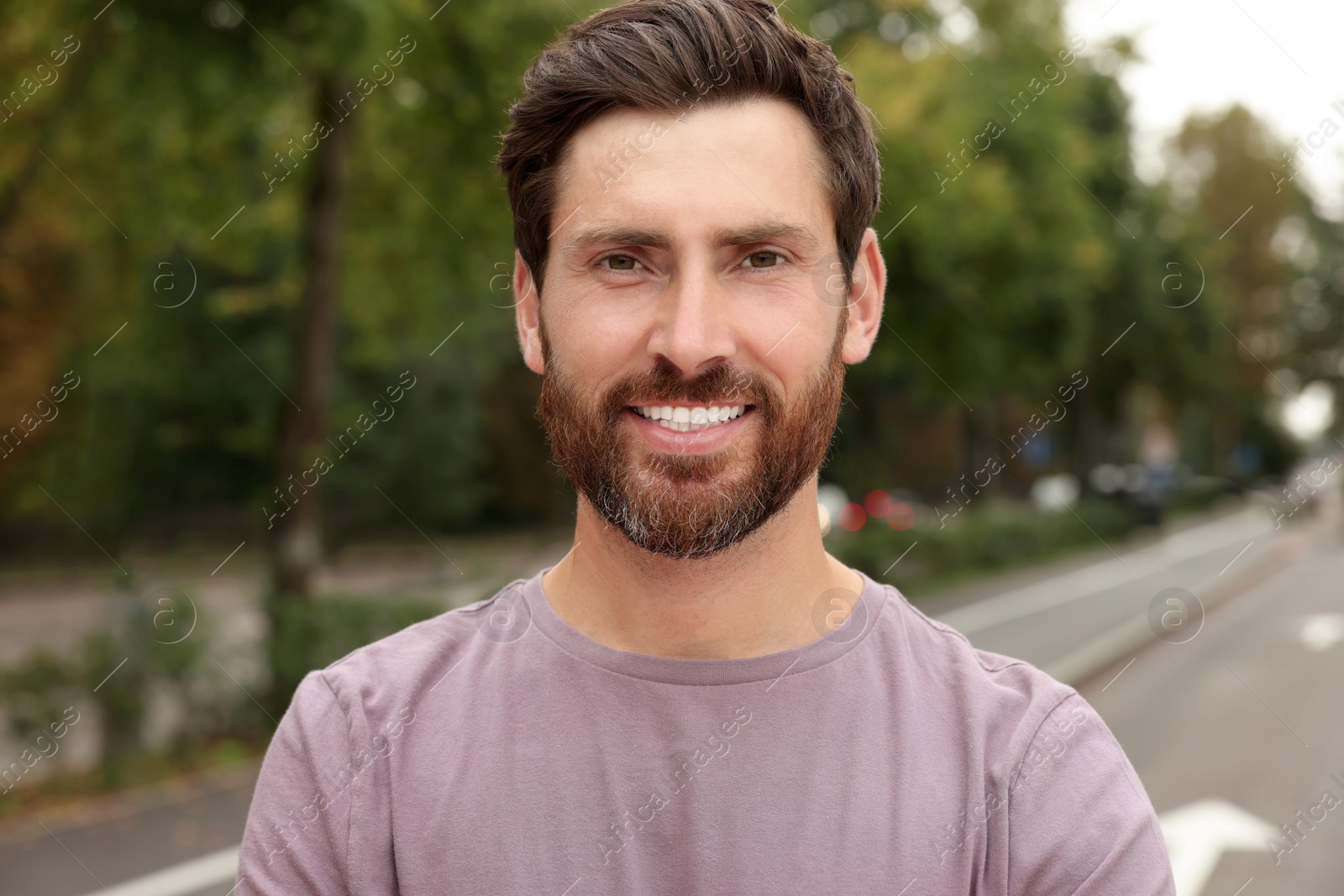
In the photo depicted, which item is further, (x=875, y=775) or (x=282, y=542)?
(x=282, y=542)

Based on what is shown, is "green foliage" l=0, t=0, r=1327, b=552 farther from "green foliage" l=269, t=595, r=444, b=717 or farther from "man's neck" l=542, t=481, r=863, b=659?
"green foliage" l=269, t=595, r=444, b=717

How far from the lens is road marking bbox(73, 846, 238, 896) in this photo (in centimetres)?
706

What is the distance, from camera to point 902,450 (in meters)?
44.8

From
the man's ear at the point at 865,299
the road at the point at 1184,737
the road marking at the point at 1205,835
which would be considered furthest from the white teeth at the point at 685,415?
the road marking at the point at 1205,835

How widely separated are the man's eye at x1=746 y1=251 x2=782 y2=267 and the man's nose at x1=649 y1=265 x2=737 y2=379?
7cm

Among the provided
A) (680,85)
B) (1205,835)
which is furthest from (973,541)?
(680,85)

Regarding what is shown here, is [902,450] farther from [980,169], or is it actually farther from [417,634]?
[417,634]

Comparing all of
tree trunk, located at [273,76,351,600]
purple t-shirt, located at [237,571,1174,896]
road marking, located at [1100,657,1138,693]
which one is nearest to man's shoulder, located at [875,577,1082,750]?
purple t-shirt, located at [237,571,1174,896]

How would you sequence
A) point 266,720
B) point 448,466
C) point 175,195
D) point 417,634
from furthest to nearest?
point 448,466, point 175,195, point 266,720, point 417,634

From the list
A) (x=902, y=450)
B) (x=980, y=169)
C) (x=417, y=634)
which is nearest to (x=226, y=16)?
(x=417, y=634)

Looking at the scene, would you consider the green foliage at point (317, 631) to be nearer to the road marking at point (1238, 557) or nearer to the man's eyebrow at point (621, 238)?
the man's eyebrow at point (621, 238)

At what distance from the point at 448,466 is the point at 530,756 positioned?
30.4 metres

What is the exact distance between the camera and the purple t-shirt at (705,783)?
73.0 inches

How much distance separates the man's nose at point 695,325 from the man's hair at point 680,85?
306 millimetres
